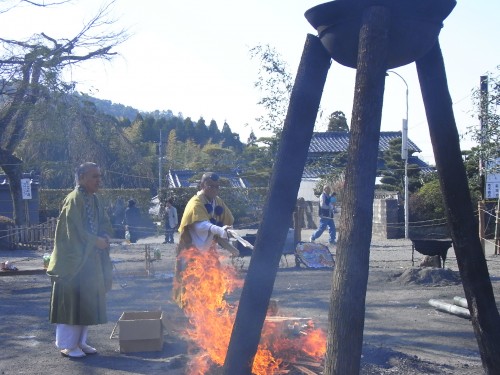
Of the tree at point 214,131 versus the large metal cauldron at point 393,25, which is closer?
the large metal cauldron at point 393,25

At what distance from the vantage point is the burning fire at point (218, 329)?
5.61 metres

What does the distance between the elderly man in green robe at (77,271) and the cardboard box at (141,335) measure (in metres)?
0.30

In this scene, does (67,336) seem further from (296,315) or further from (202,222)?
(296,315)

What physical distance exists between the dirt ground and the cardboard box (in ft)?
0.27

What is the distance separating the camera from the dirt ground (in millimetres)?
6188

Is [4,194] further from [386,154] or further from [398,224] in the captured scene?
[386,154]

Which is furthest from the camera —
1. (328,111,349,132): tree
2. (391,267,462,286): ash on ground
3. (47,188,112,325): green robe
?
(328,111,349,132): tree

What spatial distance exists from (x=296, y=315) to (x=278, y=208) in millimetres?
4895

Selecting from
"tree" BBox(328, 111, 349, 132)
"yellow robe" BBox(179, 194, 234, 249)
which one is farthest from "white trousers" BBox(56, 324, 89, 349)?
"tree" BBox(328, 111, 349, 132)

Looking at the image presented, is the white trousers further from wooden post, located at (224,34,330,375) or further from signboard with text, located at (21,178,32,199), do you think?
signboard with text, located at (21,178,32,199)

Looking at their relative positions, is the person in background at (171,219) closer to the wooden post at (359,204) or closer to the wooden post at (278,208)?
the wooden post at (278,208)

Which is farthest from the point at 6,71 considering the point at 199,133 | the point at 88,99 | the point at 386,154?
the point at 199,133

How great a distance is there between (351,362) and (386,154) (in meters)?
29.6

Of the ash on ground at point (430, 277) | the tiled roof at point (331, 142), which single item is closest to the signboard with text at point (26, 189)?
the ash on ground at point (430, 277)
